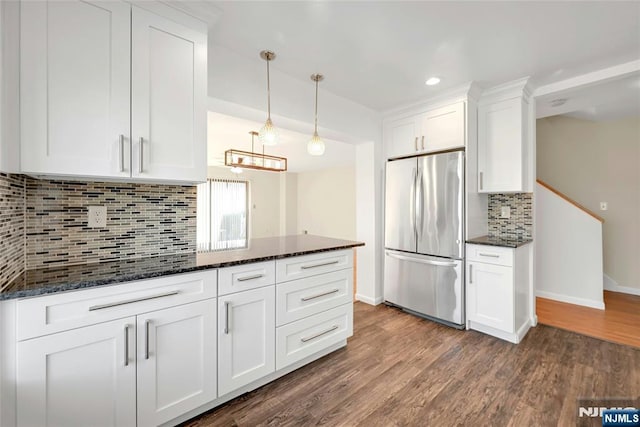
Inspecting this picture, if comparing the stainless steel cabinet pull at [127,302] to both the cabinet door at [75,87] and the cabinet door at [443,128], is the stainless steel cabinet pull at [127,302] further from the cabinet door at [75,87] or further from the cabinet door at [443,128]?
the cabinet door at [443,128]

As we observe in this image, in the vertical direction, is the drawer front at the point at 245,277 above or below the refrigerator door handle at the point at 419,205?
below

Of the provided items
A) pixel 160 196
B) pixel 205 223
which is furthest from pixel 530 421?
pixel 205 223

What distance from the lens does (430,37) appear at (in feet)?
6.43

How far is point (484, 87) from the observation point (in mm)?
2762

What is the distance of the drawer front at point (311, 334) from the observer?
6.34 feet

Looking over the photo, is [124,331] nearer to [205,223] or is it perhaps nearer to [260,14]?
[260,14]

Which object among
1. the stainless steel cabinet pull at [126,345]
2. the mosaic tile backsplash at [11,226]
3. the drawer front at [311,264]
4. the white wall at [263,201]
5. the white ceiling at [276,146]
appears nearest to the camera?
the mosaic tile backsplash at [11,226]

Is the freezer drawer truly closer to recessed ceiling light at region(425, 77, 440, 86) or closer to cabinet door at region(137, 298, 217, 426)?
recessed ceiling light at region(425, 77, 440, 86)

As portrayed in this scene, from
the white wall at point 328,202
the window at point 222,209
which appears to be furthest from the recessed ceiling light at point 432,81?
the window at point 222,209

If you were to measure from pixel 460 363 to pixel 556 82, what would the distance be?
2.78 metres

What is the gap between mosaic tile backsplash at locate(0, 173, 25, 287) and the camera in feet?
3.93

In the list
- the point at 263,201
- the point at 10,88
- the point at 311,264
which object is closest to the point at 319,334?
the point at 311,264

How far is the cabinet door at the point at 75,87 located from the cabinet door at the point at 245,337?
986mm

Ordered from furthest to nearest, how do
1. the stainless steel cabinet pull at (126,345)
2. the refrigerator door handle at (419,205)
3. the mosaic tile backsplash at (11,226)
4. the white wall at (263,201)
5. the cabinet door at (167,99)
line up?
1. the white wall at (263,201)
2. the refrigerator door handle at (419,205)
3. the cabinet door at (167,99)
4. the stainless steel cabinet pull at (126,345)
5. the mosaic tile backsplash at (11,226)
